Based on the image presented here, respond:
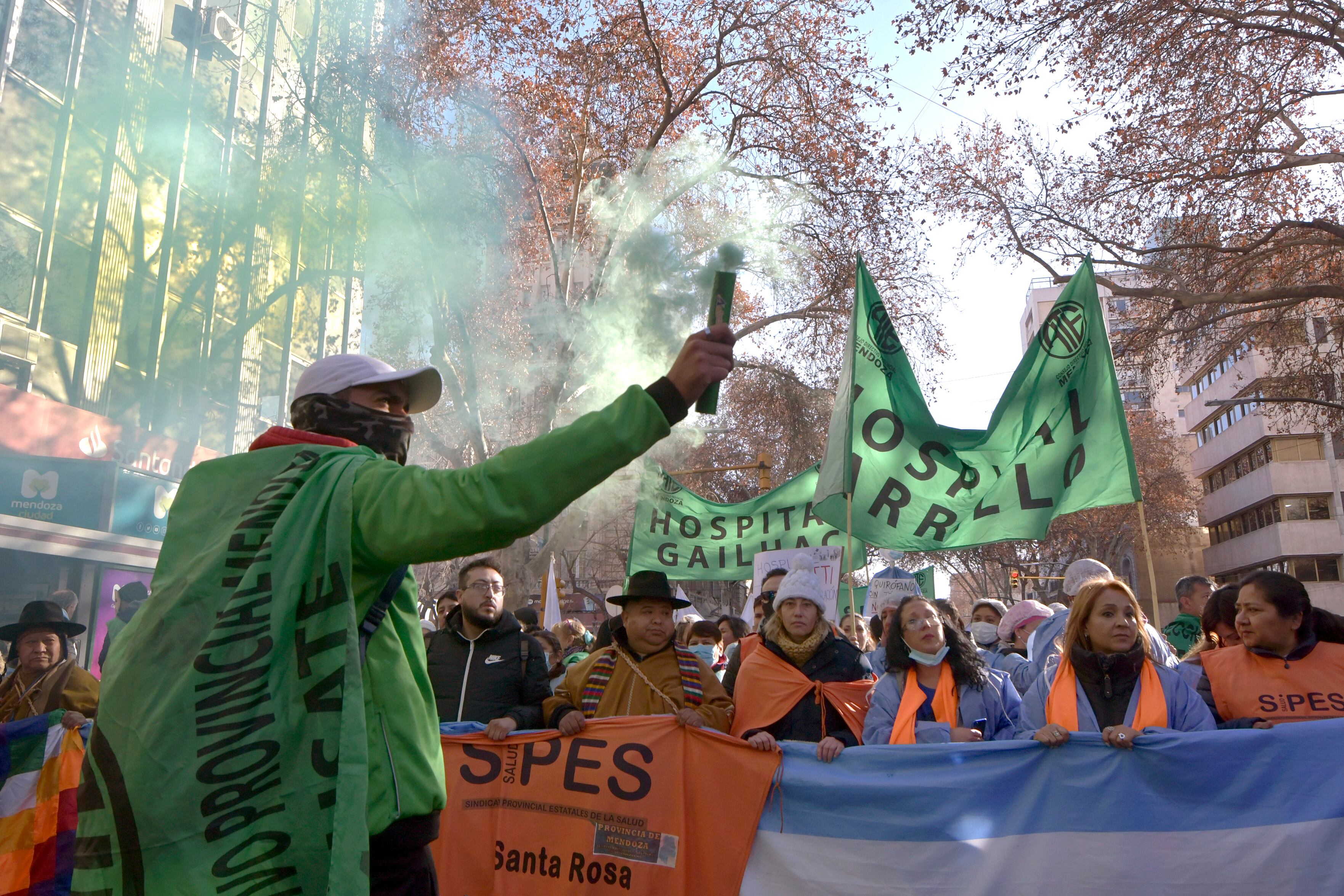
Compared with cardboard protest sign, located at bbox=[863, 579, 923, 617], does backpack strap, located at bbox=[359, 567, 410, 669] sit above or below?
below

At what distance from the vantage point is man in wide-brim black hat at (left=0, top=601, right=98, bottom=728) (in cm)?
495

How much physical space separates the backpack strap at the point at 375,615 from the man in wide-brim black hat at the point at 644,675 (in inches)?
117

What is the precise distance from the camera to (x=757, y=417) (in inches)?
890

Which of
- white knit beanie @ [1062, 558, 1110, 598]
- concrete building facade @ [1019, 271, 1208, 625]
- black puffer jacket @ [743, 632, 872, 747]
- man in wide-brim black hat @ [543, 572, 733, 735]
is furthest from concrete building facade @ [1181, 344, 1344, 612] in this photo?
man in wide-brim black hat @ [543, 572, 733, 735]

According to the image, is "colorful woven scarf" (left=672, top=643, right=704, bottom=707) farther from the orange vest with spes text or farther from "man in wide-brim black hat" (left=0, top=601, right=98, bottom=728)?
"man in wide-brim black hat" (left=0, top=601, right=98, bottom=728)

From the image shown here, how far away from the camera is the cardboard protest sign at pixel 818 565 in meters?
8.03

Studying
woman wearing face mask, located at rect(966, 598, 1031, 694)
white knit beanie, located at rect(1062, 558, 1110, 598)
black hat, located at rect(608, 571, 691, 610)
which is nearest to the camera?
black hat, located at rect(608, 571, 691, 610)

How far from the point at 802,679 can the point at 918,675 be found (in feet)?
1.73

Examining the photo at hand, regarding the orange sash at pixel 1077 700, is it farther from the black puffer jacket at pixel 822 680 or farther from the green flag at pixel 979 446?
the green flag at pixel 979 446

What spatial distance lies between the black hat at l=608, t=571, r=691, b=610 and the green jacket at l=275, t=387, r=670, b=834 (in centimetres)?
320

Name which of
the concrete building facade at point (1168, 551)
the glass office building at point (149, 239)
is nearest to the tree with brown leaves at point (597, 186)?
the glass office building at point (149, 239)

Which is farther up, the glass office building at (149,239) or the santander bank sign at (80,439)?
the glass office building at (149,239)

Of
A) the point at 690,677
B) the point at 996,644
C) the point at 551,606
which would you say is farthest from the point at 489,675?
the point at 551,606

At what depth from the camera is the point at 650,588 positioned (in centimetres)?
506
